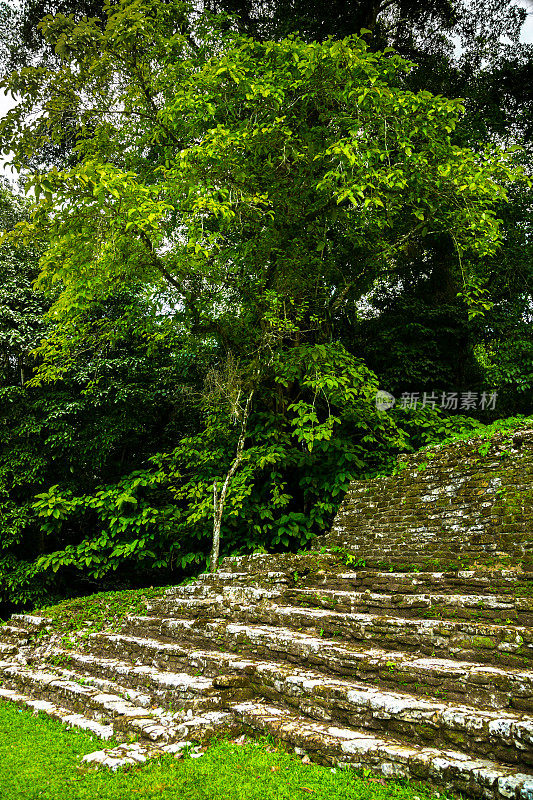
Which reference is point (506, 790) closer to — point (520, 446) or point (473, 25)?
point (520, 446)

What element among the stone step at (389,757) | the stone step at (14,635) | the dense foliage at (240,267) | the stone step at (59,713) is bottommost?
the stone step at (14,635)

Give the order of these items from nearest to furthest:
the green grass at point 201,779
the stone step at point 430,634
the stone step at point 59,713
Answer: the green grass at point 201,779 < the stone step at point 430,634 < the stone step at point 59,713

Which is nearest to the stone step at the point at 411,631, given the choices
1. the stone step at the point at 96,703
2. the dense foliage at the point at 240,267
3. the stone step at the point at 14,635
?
the stone step at the point at 96,703

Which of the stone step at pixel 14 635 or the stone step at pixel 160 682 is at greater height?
the stone step at pixel 160 682

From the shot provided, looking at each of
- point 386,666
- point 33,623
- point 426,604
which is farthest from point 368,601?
point 33,623

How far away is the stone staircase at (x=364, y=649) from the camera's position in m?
3.43

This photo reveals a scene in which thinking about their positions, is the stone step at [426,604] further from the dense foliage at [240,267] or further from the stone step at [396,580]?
the dense foliage at [240,267]

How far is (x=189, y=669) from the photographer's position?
5422mm

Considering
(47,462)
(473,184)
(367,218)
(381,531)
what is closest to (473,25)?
(367,218)

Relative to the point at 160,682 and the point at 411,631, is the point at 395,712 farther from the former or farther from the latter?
the point at 160,682

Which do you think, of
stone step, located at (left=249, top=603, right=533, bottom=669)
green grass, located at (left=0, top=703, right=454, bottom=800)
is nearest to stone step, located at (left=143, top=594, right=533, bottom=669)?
stone step, located at (left=249, top=603, right=533, bottom=669)

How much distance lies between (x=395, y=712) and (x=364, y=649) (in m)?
1.04

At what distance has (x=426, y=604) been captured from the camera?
4.94 m

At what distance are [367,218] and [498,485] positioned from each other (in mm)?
5896
